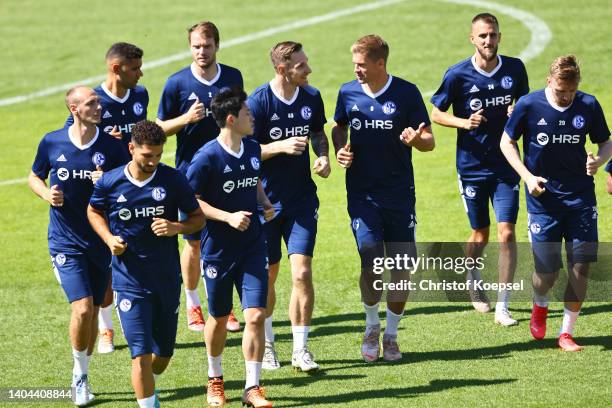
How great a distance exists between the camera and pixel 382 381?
10.6 metres

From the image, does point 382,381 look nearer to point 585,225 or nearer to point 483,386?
point 483,386

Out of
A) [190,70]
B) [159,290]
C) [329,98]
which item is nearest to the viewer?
[159,290]

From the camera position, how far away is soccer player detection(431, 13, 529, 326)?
1226cm

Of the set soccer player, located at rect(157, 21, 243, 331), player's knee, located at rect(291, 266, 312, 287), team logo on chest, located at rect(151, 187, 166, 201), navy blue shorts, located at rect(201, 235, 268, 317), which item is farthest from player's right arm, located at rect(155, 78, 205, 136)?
team logo on chest, located at rect(151, 187, 166, 201)

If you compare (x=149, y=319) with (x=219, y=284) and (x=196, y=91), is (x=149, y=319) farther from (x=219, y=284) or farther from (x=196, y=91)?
(x=196, y=91)

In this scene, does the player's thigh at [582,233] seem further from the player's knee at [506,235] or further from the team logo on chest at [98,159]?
the team logo on chest at [98,159]

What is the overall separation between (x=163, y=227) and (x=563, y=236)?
162 inches

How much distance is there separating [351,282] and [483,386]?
4.10 metres

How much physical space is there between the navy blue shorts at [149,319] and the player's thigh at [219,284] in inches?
18.1

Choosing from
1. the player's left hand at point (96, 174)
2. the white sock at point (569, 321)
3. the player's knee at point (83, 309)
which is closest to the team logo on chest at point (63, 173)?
the player's left hand at point (96, 174)

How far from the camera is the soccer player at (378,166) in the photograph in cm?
1108

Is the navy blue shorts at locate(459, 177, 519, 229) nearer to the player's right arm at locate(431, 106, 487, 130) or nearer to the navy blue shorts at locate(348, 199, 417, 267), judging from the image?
the player's right arm at locate(431, 106, 487, 130)

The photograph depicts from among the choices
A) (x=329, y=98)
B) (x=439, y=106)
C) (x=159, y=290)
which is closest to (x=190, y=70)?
(x=439, y=106)

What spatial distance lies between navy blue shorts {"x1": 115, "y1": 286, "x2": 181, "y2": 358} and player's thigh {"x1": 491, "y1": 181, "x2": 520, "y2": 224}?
13.2 feet
